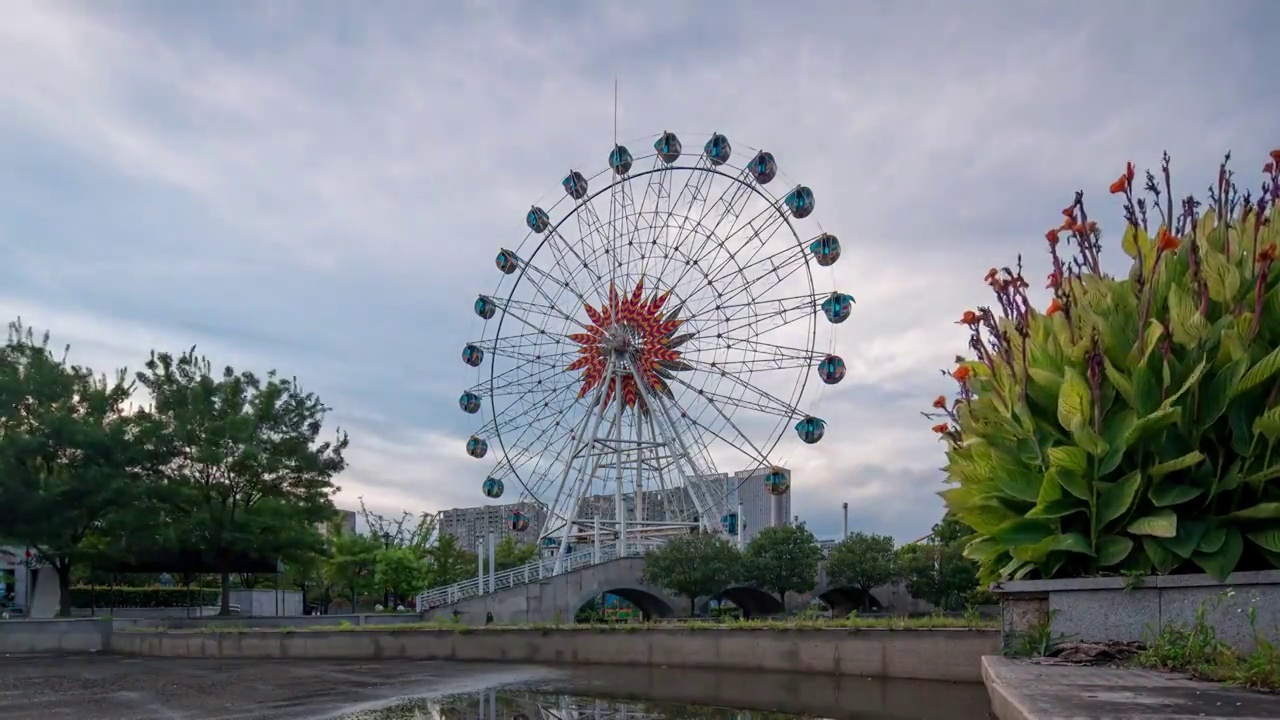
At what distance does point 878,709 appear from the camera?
9742 millimetres

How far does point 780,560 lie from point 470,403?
16.2 metres

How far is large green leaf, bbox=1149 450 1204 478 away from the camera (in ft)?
25.7

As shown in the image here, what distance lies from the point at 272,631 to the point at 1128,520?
18.1 metres

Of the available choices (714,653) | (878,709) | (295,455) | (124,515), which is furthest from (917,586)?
(878,709)

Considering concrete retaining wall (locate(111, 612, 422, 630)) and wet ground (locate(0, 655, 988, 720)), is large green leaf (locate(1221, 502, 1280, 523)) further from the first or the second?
concrete retaining wall (locate(111, 612, 422, 630))

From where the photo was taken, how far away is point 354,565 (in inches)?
2279

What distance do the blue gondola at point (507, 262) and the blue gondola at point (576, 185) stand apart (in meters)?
3.72

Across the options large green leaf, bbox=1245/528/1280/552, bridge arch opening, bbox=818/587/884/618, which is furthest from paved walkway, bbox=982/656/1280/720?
bridge arch opening, bbox=818/587/884/618

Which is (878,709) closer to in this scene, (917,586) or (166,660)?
(166,660)

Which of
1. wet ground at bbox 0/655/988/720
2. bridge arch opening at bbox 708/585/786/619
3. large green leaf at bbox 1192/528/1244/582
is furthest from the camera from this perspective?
bridge arch opening at bbox 708/585/786/619

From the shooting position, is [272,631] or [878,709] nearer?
[878,709]

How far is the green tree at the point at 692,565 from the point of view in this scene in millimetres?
46625

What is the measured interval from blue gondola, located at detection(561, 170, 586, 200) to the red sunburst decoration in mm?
4178

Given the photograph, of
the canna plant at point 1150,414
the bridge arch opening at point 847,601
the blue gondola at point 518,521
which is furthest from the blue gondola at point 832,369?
the canna plant at point 1150,414
